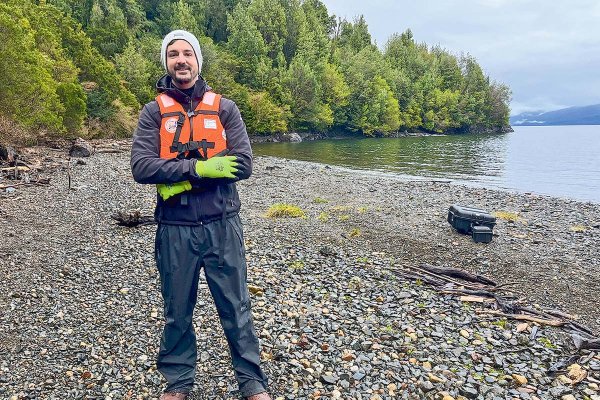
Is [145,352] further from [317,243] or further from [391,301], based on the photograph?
[317,243]

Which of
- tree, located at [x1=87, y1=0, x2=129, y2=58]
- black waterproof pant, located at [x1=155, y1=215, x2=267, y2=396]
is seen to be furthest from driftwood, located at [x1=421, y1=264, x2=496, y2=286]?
tree, located at [x1=87, y1=0, x2=129, y2=58]

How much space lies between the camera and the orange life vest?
158 inches

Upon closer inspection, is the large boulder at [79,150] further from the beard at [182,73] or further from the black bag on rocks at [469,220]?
the beard at [182,73]

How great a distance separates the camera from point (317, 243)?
11.4 metres

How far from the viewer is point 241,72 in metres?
83.1

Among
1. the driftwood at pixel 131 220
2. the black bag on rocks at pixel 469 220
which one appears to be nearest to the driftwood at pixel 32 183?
the driftwood at pixel 131 220

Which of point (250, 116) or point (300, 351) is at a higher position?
point (250, 116)

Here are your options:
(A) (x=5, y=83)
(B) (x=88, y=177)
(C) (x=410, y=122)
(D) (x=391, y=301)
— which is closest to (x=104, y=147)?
(A) (x=5, y=83)

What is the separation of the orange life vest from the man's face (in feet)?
0.76

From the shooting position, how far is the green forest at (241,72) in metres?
28.1

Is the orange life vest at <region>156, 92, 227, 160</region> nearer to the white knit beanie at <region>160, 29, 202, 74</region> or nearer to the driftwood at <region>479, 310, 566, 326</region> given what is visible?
the white knit beanie at <region>160, 29, 202, 74</region>

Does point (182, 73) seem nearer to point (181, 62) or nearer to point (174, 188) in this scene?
point (181, 62)

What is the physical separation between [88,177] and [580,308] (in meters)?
21.6

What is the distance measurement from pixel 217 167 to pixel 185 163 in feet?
0.97
